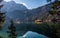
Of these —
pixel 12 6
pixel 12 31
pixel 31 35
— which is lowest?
pixel 31 35

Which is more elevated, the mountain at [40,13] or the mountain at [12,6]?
the mountain at [12,6]

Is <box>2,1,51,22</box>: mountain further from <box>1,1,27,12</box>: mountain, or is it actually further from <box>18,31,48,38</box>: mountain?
<box>18,31,48,38</box>: mountain

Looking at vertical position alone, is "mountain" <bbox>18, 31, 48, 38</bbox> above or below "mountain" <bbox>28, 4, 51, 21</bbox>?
below

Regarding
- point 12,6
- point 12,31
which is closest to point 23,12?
point 12,6

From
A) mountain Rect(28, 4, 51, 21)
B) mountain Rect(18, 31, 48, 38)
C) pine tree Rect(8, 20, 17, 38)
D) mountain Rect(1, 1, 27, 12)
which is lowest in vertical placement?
mountain Rect(18, 31, 48, 38)

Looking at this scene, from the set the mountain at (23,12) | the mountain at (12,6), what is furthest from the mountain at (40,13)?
the mountain at (12,6)

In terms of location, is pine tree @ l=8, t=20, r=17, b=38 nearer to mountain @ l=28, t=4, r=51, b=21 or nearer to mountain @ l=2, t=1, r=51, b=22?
mountain @ l=2, t=1, r=51, b=22

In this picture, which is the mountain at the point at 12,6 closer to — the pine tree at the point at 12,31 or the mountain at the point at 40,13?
the mountain at the point at 40,13

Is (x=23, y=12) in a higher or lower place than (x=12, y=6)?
lower

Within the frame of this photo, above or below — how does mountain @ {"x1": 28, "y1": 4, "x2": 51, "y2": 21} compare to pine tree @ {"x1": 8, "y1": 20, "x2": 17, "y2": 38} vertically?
above

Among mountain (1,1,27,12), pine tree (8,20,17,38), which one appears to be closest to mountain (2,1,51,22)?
mountain (1,1,27,12)

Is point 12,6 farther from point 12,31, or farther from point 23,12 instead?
point 12,31

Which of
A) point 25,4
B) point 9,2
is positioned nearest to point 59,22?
point 25,4

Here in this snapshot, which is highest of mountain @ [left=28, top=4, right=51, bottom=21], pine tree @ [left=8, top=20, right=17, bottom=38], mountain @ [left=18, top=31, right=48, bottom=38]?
mountain @ [left=28, top=4, right=51, bottom=21]
